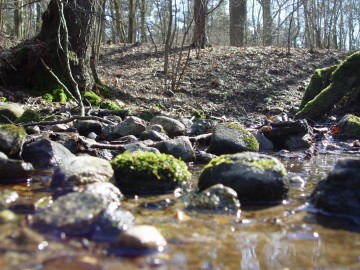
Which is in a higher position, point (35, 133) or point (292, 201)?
point (35, 133)

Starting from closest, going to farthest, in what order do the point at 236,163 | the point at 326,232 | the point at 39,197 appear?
the point at 326,232
the point at 39,197
the point at 236,163

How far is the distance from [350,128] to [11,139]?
6.15 meters

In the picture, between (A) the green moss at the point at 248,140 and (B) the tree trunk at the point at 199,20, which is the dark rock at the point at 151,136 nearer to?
(A) the green moss at the point at 248,140

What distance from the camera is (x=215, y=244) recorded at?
2432 mm

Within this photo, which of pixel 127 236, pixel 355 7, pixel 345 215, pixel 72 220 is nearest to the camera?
pixel 127 236

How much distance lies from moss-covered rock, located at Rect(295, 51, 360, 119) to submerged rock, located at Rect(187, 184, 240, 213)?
22.8ft

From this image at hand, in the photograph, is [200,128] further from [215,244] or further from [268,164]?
[215,244]

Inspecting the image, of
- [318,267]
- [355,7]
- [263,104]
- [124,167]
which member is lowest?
[318,267]

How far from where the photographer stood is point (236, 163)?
368 centimetres

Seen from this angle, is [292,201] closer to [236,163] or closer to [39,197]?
[236,163]

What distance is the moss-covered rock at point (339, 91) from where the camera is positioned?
9312 millimetres

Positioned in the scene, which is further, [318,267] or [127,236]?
[127,236]

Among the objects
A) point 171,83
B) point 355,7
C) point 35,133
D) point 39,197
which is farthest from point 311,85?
point 355,7

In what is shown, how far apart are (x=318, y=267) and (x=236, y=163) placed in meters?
1.63
